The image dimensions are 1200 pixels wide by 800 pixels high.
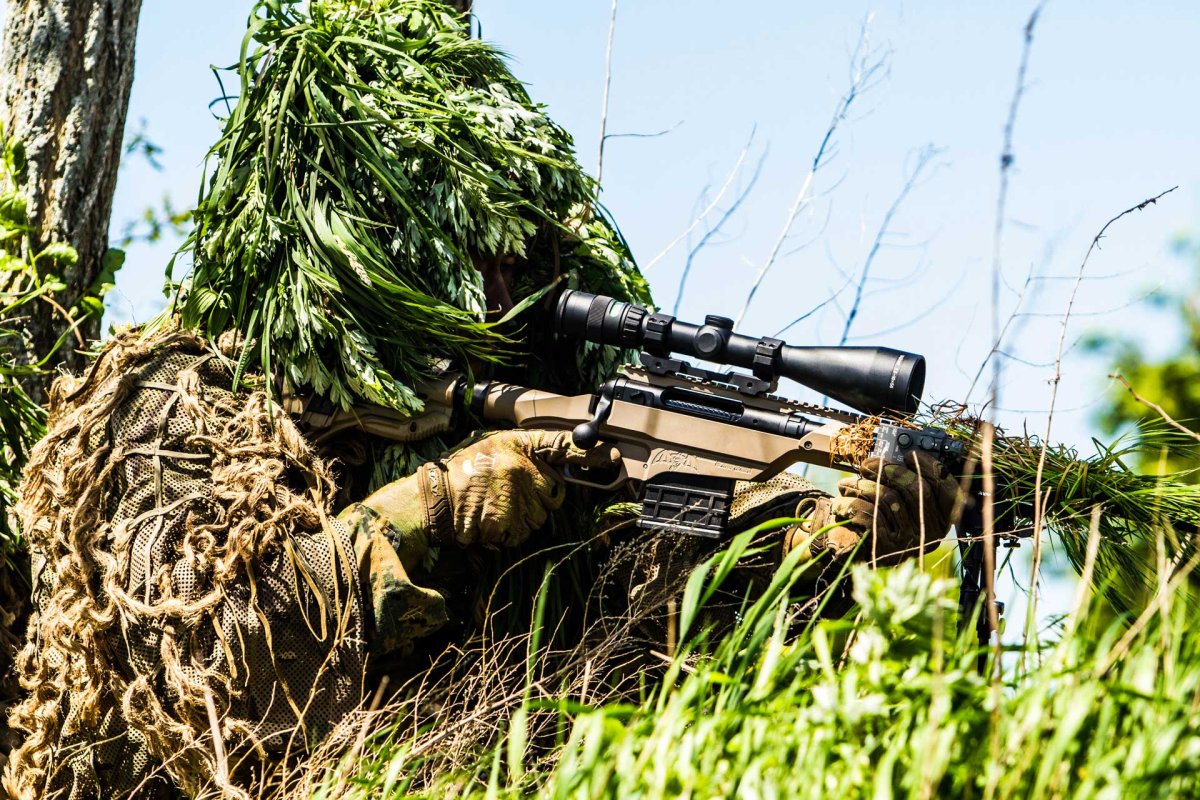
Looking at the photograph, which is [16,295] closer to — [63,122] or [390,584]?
[63,122]

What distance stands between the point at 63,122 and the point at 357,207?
1.74 meters

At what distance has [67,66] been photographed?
498cm

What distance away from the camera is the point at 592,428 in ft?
12.5

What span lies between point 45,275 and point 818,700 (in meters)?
3.70

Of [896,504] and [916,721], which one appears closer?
[916,721]

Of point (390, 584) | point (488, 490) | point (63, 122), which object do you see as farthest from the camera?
point (63, 122)

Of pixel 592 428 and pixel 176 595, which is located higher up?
pixel 592 428

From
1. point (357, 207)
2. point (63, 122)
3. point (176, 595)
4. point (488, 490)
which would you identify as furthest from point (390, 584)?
point (63, 122)

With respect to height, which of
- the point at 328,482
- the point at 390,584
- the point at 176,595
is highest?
the point at 328,482

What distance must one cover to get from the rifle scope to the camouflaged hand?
0.37m

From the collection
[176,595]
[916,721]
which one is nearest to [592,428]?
[176,595]

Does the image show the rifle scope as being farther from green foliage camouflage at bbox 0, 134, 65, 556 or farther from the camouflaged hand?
green foliage camouflage at bbox 0, 134, 65, 556

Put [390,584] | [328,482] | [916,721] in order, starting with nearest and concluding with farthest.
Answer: [916,721]
[390,584]
[328,482]

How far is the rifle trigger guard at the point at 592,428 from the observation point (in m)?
3.81
